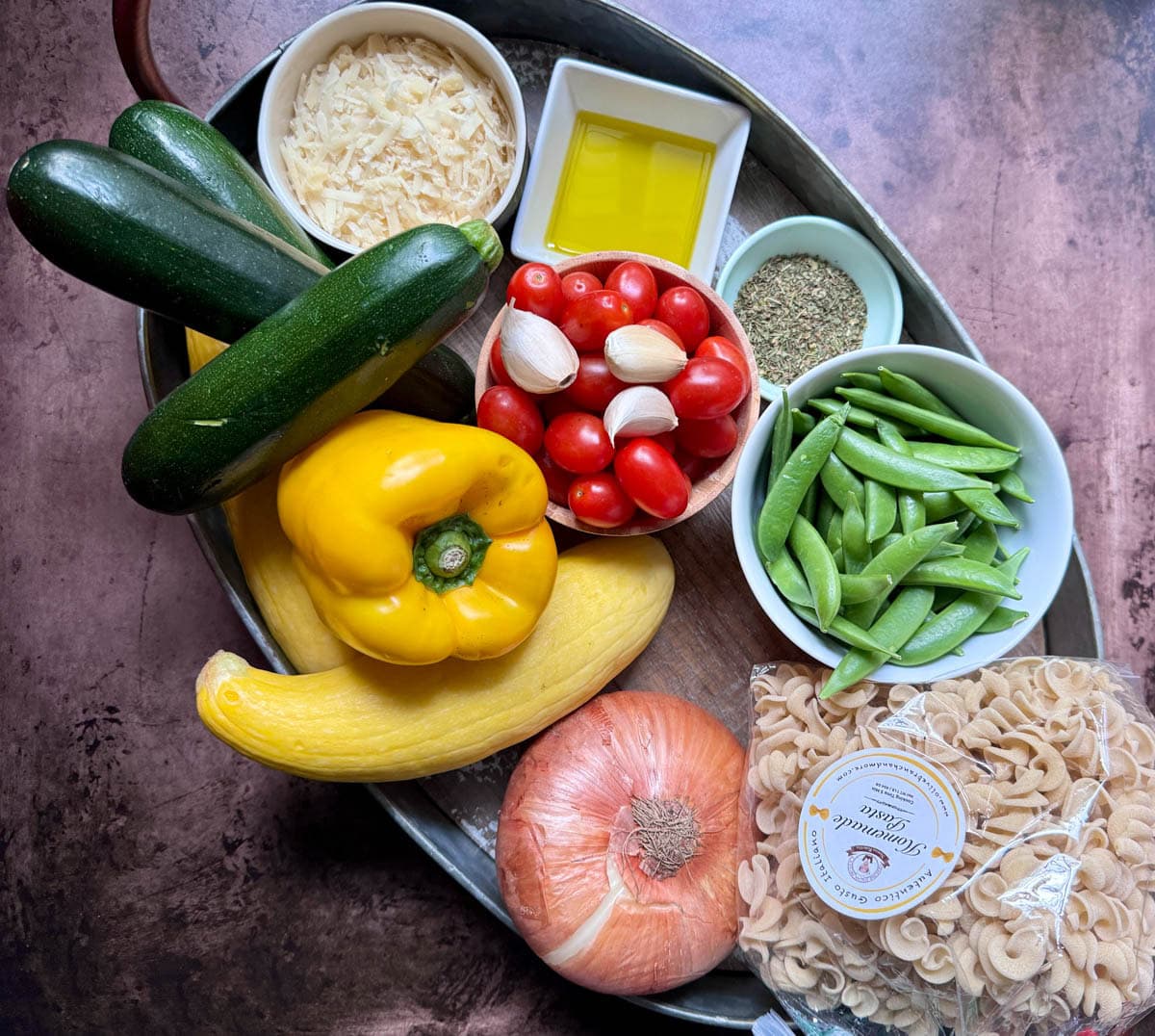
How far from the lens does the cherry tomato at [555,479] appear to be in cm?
109

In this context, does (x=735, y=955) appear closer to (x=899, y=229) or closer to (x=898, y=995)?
(x=898, y=995)

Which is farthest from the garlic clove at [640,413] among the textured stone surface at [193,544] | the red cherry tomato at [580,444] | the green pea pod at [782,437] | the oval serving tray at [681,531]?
the textured stone surface at [193,544]

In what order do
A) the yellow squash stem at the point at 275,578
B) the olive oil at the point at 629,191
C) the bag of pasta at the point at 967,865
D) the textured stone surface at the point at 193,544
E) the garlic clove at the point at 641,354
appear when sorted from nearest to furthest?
1. the bag of pasta at the point at 967,865
2. the garlic clove at the point at 641,354
3. the yellow squash stem at the point at 275,578
4. the olive oil at the point at 629,191
5. the textured stone surface at the point at 193,544

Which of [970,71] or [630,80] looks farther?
[970,71]

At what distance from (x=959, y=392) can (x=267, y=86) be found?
0.89 metres

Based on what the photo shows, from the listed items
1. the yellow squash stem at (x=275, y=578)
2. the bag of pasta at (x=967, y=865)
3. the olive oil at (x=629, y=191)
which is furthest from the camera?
the olive oil at (x=629, y=191)

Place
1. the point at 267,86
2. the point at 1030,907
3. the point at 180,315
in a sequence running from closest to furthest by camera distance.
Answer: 1. the point at 1030,907
2. the point at 180,315
3. the point at 267,86

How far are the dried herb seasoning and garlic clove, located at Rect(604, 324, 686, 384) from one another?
212mm

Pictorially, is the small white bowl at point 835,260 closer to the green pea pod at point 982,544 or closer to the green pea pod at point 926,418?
the green pea pod at point 926,418

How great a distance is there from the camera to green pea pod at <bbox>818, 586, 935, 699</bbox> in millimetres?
998

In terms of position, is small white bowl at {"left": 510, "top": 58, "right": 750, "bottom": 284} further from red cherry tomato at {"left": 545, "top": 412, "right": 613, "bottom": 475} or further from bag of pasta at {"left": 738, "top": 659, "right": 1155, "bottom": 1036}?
bag of pasta at {"left": 738, "top": 659, "right": 1155, "bottom": 1036}

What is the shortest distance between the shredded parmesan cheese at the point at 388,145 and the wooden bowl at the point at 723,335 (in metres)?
0.17

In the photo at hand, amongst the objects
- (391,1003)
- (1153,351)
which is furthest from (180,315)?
(1153,351)

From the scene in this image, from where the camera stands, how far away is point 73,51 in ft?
4.41
